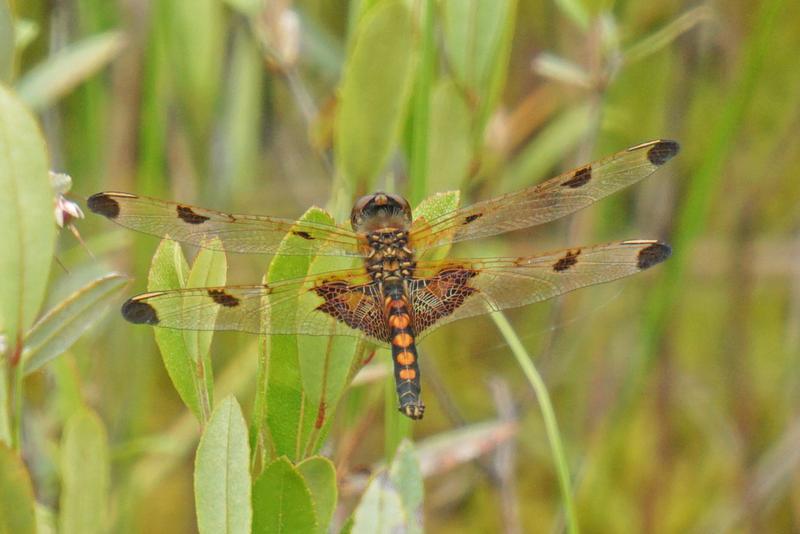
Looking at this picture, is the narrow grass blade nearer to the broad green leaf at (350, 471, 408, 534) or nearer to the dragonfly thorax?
the dragonfly thorax

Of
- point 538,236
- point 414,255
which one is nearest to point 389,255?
point 414,255

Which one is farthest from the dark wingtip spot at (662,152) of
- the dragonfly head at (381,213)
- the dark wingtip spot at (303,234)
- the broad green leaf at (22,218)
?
the broad green leaf at (22,218)

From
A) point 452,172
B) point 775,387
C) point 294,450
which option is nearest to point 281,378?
point 294,450

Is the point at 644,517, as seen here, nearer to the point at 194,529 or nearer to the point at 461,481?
the point at 461,481

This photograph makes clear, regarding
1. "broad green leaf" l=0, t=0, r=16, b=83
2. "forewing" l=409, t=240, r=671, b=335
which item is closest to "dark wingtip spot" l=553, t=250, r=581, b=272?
"forewing" l=409, t=240, r=671, b=335

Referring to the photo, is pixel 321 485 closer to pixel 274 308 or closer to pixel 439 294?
pixel 274 308

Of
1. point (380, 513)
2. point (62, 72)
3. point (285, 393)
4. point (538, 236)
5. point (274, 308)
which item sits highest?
point (538, 236)
